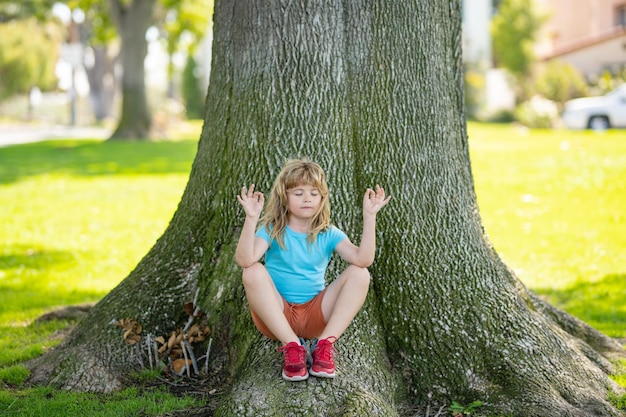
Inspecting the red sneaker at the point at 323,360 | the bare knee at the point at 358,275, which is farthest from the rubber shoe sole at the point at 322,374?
the bare knee at the point at 358,275

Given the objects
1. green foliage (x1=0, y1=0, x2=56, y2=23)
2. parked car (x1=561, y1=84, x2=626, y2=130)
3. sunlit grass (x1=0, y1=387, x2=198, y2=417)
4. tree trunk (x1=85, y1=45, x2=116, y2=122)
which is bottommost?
sunlit grass (x1=0, y1=387, x2=198, y2=417)

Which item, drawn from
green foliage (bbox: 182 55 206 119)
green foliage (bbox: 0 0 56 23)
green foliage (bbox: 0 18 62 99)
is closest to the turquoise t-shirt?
green foliage (bbox: 0 0 56 23)

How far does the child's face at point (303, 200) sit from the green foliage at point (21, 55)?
4685cm

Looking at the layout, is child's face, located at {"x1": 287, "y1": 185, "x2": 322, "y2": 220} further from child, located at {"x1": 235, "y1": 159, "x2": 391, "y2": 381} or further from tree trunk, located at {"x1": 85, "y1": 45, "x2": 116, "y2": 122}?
tree trunk, located at {"x1": 85, "y1": 45, "x2": 116, "y2": 122}

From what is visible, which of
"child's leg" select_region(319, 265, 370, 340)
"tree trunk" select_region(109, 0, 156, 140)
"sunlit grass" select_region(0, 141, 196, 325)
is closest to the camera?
"child's leg" select_region(319, 265, 370, 340)

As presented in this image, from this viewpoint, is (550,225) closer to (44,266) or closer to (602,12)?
(44,266)

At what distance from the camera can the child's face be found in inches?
163

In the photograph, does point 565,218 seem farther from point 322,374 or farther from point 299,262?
point 322,374

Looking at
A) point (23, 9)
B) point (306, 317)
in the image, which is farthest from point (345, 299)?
point (23, 9)

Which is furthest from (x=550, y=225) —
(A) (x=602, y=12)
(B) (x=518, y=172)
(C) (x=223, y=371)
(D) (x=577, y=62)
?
(A) (x=602, y=12)

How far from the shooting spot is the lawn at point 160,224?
742 centimetres

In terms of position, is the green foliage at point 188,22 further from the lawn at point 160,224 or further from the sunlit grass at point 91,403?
the sunlit grass at point 91,403

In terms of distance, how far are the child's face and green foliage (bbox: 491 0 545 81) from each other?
116ft

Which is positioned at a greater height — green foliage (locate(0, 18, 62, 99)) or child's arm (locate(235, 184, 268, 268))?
green foliage (locate(0, 18, 62, 99))
